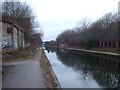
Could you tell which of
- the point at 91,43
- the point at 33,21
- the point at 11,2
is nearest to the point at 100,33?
the point at 91,43

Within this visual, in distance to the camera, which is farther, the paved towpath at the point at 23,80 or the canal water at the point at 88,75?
the canal water at the point at 88,75

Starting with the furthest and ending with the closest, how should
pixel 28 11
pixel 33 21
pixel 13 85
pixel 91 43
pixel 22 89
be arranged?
1. pixel 91 43
2. pixel 33 21
3. pixel 28 11
4. pixel 13 85
5. pixel 22 89

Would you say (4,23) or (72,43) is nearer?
(4,23)

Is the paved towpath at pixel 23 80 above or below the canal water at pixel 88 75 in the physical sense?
above

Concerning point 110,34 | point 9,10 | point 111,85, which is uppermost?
point 9,10

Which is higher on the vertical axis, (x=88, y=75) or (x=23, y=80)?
(x=23, y=80)

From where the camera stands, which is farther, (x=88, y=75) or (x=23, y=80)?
(x=88, y=75)

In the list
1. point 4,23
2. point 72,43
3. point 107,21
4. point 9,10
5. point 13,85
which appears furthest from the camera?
point 72,43

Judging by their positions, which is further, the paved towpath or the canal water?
the canal water

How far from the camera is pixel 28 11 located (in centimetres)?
6425

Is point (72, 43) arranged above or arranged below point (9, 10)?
below

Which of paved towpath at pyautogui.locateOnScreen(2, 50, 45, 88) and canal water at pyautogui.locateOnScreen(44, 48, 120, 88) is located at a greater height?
paved towpath at pyautogui.locateOnScreen(2, 50, 45, 88)

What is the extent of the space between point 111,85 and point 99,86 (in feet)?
2.99

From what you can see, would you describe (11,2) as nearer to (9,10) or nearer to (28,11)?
(9,10)
